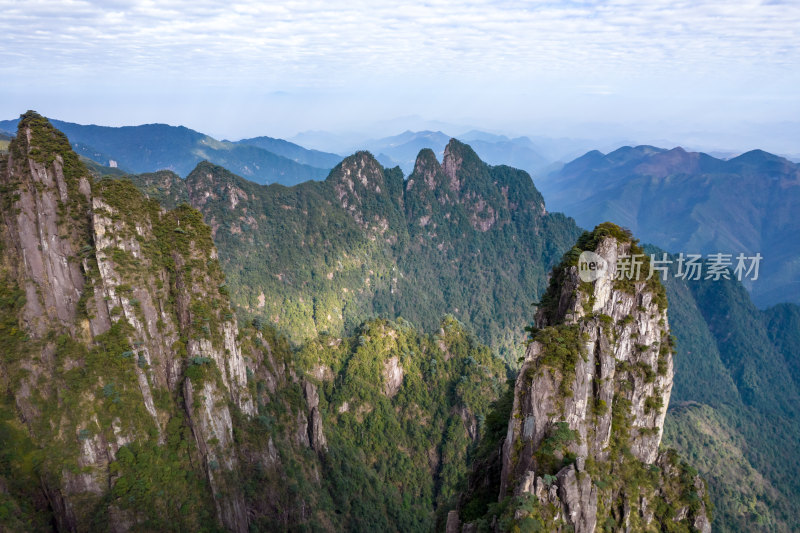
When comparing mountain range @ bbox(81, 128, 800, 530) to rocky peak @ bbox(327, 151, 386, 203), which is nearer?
mountain range @ bbox(81, 128, 800, 530)

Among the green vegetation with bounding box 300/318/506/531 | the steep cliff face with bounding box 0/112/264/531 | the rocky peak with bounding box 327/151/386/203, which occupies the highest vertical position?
the rocky peak with bounding box 327/151/386/203

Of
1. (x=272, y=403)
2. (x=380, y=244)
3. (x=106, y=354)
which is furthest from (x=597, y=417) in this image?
(x=380, y=244)

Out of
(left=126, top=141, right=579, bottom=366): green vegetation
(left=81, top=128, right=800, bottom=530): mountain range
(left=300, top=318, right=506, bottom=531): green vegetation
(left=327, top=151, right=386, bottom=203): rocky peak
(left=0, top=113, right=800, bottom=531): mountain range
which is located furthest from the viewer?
(left=327, top=151, right=386, bottom=203): rocky peak

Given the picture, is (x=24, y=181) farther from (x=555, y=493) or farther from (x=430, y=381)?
(x=430, y=381)

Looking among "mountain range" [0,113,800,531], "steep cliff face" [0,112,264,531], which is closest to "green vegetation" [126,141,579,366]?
"mountain range" [0,113,800,531]

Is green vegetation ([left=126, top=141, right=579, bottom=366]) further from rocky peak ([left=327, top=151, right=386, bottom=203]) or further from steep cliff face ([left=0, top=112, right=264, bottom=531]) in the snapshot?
steep cliff face ([left=0, top=112, right=264, bottom=531])

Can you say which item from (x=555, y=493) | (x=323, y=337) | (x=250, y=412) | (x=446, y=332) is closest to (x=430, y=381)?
(x=446, y=332)
